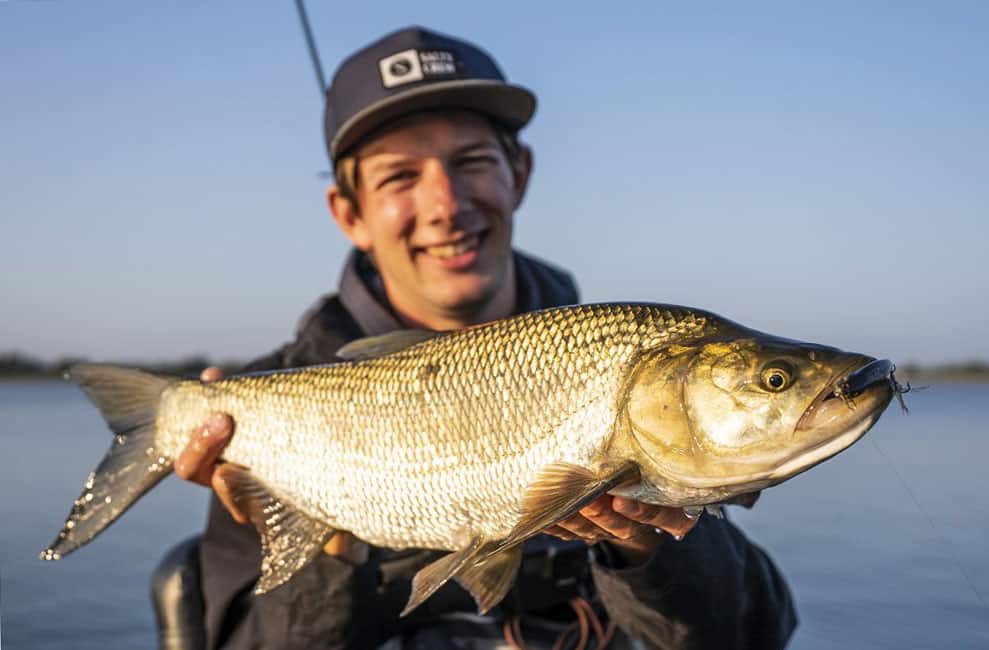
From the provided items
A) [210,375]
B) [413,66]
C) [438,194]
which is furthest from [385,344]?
[413,66]

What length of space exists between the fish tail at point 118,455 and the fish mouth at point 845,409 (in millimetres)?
2101

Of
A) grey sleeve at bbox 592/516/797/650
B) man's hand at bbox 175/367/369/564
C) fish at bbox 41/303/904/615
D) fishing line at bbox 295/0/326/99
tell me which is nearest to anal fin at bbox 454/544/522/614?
fish at bbox 41/303/904/615

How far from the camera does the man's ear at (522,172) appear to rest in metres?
4.57

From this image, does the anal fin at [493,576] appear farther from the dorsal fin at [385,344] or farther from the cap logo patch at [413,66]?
the cap logo patch at [413,66]

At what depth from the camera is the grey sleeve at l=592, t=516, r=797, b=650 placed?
3012 millimetres

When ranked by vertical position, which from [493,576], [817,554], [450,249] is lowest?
[817,554]

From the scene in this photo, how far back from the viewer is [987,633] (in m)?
4.55

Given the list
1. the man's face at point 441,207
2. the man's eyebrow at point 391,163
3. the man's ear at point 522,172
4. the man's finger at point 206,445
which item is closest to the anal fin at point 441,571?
the man's finger at point 206,445

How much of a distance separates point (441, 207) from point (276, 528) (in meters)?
1.57

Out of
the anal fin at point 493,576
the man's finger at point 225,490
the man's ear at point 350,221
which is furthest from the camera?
the man's ear at point 350,221

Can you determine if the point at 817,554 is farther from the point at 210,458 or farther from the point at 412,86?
the point at 210,458

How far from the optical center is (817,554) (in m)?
7.42

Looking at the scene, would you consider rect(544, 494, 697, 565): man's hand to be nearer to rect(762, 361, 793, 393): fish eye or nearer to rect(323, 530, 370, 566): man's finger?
rect(762, 361, 793, 393): fish eye

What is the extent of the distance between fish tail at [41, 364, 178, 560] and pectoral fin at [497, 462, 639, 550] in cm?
151
